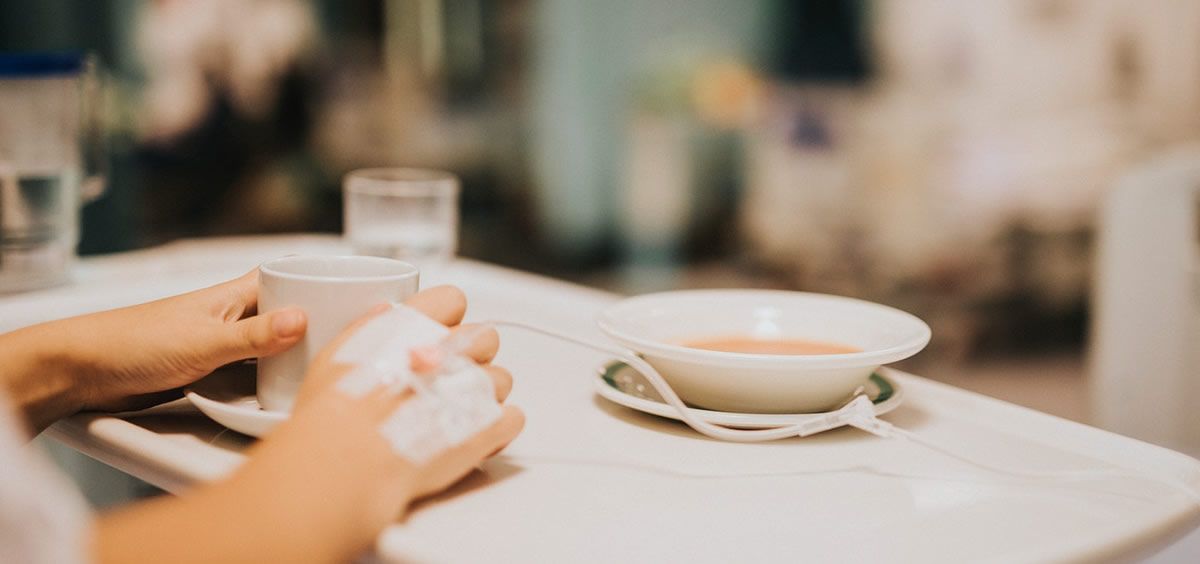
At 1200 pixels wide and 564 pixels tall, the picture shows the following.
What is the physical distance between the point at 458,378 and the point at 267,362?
0.46ft

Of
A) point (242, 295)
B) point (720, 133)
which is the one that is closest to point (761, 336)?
point (242, 295)

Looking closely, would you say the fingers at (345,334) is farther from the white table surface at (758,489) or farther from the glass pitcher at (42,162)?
the glass pitcher at (42,162)

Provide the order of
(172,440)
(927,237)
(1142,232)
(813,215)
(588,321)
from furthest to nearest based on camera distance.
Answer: (813,215)
(927,237)
(1142,232)
(588,321)
(172,440)

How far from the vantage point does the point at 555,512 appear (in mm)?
533

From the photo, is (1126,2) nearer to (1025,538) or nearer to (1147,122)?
(1147,122)

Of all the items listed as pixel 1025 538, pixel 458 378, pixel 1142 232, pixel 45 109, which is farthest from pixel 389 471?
pixel 1142 232

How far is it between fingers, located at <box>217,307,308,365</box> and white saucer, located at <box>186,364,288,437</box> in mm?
37

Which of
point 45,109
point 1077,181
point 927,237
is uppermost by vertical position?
point 45,109

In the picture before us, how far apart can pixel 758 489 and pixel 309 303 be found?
0.28 m

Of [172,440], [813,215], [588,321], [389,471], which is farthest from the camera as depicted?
[813,215]

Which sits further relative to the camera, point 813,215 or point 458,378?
point 813,215

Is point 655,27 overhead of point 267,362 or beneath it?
overhead

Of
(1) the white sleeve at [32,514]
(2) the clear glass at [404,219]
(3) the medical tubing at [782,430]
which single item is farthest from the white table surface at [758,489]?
(2) the clear glass at [404,219]

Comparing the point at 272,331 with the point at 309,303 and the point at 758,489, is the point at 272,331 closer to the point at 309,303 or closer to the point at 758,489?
the point at 309,303
